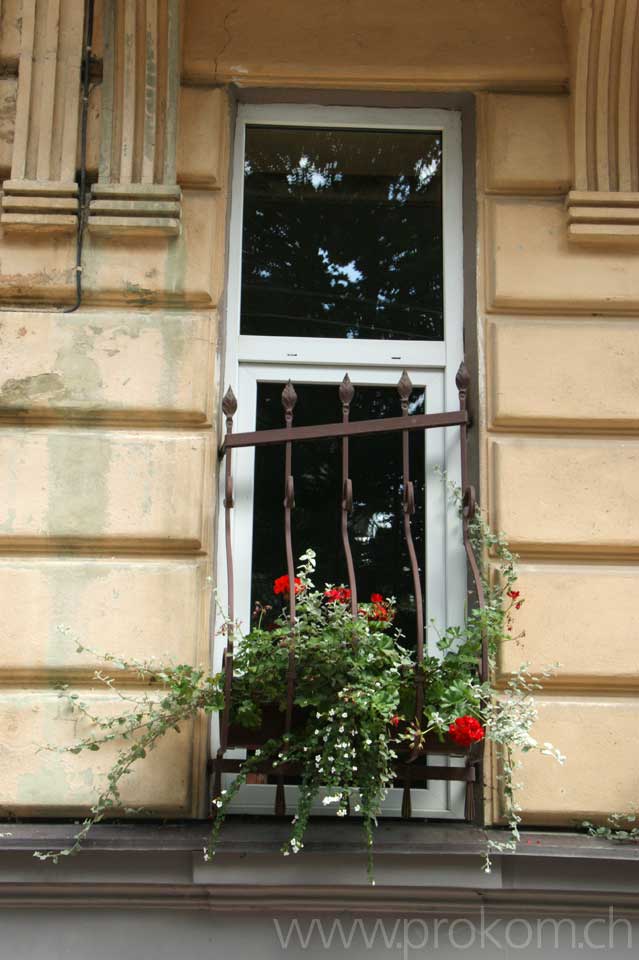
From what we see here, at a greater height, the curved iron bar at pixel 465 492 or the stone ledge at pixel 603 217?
the stone ledge at pixel 603 217

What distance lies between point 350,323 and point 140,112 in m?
1.08

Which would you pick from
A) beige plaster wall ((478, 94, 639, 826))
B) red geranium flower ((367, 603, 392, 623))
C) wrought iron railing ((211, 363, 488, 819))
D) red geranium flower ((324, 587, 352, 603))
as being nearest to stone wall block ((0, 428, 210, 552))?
wrought iron railing ((211, 363, 488, 819))

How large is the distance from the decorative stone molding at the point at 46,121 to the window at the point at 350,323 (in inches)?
25.3

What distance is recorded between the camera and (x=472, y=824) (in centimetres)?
368

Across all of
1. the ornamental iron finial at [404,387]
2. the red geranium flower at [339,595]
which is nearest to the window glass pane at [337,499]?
the red geranium flower at [339,595]

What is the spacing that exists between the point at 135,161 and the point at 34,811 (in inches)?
89.3

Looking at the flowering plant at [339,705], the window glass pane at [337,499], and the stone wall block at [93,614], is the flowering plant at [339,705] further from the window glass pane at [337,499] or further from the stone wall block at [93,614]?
the window glass pane at [337,499]

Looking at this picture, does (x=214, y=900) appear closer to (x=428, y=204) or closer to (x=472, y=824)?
(x=472, y=824)

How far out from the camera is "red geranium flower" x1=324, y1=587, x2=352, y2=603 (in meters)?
3.55

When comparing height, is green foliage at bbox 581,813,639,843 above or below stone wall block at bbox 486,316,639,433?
below

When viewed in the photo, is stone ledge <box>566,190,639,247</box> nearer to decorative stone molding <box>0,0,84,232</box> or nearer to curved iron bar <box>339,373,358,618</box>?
curved iron bar <box>339,373,358,618</box>

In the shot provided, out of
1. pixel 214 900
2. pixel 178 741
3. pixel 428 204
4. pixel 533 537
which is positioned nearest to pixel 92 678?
pixel 178 741

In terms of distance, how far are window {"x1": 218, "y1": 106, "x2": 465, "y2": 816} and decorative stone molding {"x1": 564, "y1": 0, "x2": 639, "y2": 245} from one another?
490mm

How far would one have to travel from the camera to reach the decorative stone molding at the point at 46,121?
404cm
